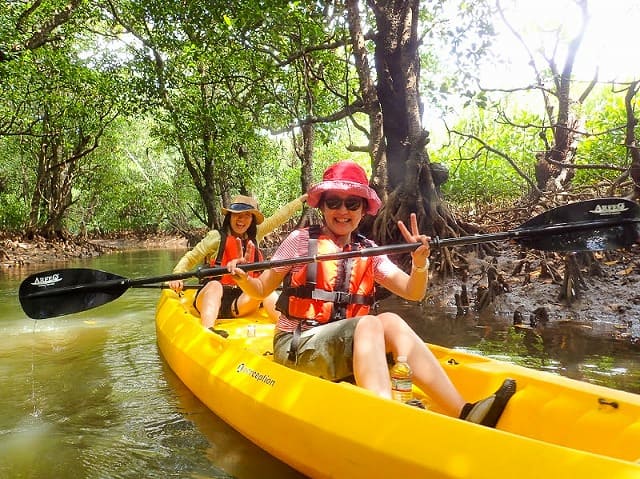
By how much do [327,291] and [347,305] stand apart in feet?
0.41

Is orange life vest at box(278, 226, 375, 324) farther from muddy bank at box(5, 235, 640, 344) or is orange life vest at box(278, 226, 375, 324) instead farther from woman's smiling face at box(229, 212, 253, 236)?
muddy bank at box(5, 235, 640, 344)

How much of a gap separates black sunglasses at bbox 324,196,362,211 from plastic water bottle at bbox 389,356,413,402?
0.80 meters

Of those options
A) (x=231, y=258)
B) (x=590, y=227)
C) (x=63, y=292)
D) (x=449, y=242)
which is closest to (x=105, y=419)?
(x=63, y=292)

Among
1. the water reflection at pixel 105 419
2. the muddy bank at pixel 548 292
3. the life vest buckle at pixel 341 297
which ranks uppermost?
the life vest buckle at pixel 341 297

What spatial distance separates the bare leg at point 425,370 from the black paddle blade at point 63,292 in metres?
2.00

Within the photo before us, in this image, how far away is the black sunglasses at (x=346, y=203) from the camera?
2801 millimetres

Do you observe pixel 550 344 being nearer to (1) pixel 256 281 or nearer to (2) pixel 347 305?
(2) pixel 347 305

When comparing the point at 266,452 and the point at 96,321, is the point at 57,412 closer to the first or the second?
the point at 266,452

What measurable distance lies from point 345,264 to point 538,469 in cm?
139

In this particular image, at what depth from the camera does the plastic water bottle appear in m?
2.44

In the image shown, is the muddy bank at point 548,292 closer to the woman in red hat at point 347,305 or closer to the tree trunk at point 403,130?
the tree trunk at point 403,130

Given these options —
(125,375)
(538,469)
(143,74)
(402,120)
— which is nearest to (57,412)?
(125,375)

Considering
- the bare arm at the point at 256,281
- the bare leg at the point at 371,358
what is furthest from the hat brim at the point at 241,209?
the bare leg at the point at 371,358

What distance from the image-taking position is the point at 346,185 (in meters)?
2.72
